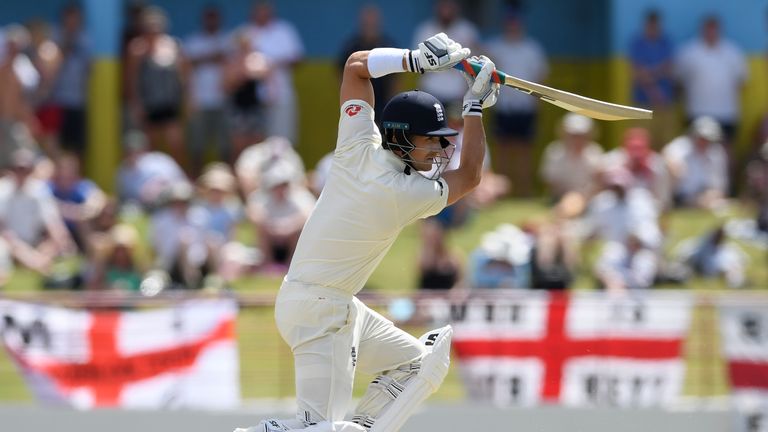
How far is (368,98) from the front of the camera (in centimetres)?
660

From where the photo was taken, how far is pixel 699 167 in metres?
14.4

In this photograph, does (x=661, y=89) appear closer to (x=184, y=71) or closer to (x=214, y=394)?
(x=184, y=71)

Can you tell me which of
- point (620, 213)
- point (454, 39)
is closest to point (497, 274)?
point (620, 213)

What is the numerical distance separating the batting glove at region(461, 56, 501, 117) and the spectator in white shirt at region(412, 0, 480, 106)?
307 inches

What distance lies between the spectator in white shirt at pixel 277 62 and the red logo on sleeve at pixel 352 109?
8.35 metres

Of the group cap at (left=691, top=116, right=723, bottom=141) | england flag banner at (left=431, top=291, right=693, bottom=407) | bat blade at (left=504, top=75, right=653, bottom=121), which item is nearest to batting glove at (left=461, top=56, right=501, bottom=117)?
bat blade at (left=504, top=75, right=653, bottom=121)

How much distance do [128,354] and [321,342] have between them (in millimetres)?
3752

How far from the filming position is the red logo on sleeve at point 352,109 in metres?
6.51

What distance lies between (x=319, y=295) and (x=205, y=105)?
8879 millimetres

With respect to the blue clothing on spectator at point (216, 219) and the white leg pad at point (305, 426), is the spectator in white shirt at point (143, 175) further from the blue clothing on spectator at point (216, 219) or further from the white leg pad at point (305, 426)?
the white leg pad at point (305, 426)

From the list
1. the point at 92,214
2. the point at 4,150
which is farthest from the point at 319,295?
the point at 4,150

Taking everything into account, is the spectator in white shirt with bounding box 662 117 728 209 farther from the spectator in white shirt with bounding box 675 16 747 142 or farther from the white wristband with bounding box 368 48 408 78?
the white wristband with bounding box 368 48 408 78

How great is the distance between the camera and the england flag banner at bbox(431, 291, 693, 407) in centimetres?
975

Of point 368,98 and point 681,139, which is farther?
point 681,139
